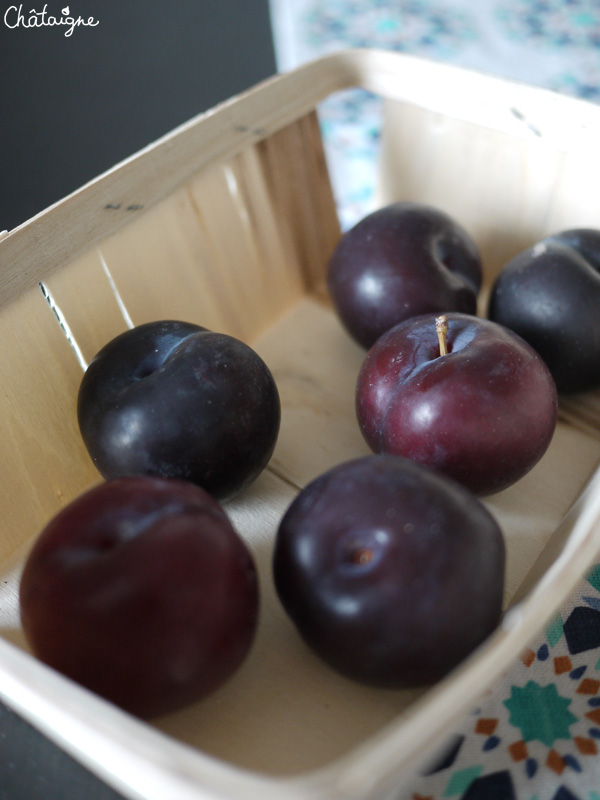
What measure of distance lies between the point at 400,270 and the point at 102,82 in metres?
0.62

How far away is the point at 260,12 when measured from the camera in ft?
4.36

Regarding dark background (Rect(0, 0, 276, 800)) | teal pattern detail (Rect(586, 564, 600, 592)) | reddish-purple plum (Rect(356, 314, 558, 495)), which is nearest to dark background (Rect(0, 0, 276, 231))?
dark background (Rect(0, 0, 276, 800))

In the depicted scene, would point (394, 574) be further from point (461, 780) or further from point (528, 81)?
point (528, 81)

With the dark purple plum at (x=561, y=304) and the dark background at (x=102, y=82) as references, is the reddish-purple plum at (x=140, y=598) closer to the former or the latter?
the dark purple plum at (x=561, y=304)

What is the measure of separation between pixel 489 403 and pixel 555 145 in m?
0.42

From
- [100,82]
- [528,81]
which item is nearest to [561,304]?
[100,82]

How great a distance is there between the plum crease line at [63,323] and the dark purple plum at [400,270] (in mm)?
298

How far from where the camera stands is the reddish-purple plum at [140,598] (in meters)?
0.42

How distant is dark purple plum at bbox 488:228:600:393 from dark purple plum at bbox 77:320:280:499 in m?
0.28

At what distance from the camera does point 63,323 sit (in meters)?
0.68

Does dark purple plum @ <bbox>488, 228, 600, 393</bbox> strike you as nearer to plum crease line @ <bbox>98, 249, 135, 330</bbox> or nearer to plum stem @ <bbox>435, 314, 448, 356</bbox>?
plum stem @ <bbox>435, 314, 448, 356</bbox>

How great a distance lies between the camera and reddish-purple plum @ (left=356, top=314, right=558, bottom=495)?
57 cm

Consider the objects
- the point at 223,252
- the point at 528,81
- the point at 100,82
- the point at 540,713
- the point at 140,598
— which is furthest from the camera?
the point at 528,81

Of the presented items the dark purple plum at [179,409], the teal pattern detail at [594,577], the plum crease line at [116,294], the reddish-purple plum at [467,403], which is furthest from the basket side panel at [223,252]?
the teal pattern detail at [594,577]
